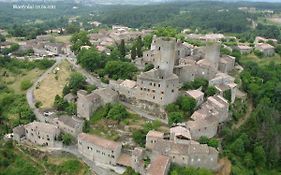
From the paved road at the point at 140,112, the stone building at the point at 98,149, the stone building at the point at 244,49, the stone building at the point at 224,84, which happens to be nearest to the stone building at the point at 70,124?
Result: the stone building at the point at 98,149

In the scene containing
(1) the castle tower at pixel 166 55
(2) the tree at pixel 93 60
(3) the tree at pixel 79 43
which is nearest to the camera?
(1) the castle tower at pixel 166 55

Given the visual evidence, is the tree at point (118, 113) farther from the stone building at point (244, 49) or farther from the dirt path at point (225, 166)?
the stone building at point (244, 49)

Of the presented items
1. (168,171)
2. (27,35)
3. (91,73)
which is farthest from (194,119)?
(27,35)

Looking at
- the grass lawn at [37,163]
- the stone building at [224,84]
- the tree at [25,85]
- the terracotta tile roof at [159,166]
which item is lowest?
the grass lawn at [37,163]

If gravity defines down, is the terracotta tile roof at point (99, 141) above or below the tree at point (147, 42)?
below

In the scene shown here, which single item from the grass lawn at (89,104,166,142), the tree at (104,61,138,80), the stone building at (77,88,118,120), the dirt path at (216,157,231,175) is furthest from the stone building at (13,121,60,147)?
the dirt path at (216,157,231,175)

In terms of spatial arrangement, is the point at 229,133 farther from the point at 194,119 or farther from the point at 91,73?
the point at 91,73

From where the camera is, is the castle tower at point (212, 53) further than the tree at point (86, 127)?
Yes
